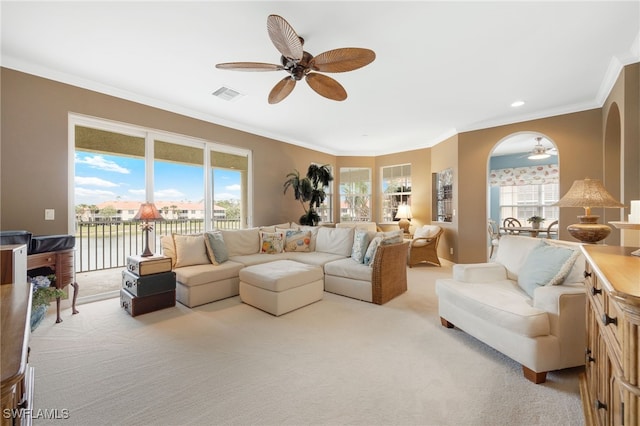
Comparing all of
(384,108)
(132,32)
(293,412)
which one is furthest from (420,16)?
(293,412)

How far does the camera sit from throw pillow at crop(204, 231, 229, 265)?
358 cm

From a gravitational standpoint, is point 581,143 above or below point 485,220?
above

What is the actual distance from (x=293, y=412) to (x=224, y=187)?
4154 mm

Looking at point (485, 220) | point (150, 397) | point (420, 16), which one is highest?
point (420, 16)

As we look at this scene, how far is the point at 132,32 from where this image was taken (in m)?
2.34

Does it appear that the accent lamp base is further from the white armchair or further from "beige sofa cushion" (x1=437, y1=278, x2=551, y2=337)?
"beige sofa cushion" (x1=437, y1=278, x2=551, y2=337)

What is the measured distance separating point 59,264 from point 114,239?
1862 mm

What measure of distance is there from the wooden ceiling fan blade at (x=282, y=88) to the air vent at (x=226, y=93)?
1007 millimetres

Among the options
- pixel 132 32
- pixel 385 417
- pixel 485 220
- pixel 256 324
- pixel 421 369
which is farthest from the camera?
pixel 485 220

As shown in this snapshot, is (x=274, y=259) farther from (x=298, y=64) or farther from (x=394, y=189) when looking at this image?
(x=394, y=189)

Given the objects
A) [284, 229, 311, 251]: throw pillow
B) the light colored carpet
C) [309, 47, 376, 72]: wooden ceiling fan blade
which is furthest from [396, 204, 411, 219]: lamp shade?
[309, 47, 376, 72]: wooden ceiling fan blade

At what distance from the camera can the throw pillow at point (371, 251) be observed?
3.42 m

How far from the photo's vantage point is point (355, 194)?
747 cm

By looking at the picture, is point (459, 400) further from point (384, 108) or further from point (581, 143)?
point (581, 143)
